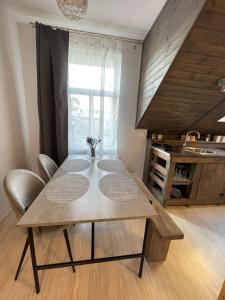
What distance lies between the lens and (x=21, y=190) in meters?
1.24

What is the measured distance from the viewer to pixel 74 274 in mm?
1271

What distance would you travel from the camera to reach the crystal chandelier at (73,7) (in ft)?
4.01

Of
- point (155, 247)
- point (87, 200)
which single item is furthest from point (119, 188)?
point (155, 247)

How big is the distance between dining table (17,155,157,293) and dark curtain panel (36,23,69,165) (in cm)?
81

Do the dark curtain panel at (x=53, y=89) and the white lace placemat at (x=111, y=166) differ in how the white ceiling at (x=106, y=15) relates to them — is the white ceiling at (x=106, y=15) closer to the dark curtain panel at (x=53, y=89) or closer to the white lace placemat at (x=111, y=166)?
the dark curtain panel at (x=53, y=89)

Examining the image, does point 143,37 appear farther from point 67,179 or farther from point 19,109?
point 67,179

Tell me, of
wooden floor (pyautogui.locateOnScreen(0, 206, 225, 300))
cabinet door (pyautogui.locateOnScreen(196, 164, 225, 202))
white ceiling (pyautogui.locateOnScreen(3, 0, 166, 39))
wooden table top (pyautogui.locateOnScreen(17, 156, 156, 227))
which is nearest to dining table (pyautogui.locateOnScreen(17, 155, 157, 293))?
wooden table top (pyautogui.locateOnScreen(17, 156, 156, 227))

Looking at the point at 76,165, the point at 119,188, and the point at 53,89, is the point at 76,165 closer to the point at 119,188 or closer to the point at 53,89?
the point at 119,188

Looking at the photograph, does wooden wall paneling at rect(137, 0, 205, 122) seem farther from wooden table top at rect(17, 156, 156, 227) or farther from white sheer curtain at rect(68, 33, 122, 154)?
wooden table top at rect(17, 156, 156, 227)

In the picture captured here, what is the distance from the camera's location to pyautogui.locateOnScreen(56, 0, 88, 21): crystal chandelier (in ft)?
4.01

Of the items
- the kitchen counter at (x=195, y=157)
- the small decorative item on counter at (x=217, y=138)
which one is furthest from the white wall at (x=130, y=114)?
the small decorative item on counter at (x=217, y=138)

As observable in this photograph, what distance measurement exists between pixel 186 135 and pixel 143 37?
1.72m

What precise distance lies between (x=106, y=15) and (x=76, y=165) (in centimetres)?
186

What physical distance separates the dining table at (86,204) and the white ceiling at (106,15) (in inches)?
72.6
